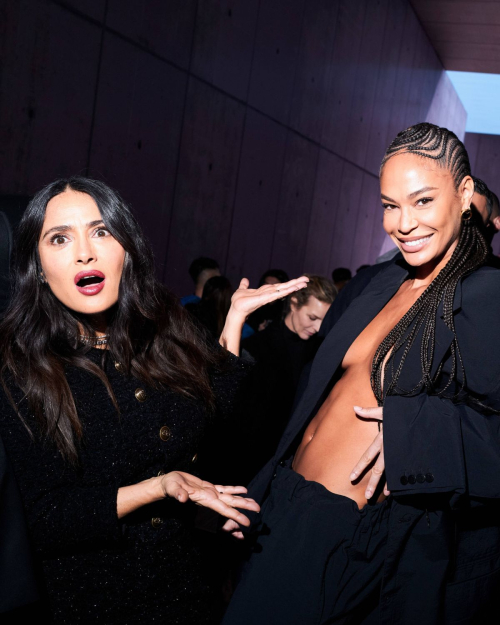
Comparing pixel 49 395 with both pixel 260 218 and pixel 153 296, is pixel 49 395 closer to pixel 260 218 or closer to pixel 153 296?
pixel 153 296

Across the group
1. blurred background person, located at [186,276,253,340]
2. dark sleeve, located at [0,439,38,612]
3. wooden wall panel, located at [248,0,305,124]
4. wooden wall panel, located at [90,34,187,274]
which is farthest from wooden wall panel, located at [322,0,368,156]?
dark sleeve, located at [0,439,38,612]

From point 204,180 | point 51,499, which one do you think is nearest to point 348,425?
point 51,499

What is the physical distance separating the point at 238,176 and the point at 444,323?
5.51 meters

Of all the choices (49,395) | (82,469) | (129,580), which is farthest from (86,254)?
(129,580)

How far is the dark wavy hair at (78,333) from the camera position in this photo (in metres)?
1.62

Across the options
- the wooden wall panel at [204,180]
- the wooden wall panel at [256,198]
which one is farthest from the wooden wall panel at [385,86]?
the wooden wall panel at [204,180]

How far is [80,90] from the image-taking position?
4.64 meters

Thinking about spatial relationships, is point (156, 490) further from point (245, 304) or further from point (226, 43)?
point (226, 43)

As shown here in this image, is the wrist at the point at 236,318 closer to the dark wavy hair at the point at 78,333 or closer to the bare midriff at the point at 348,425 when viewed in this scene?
the dark wavy hair at the point at 78,333

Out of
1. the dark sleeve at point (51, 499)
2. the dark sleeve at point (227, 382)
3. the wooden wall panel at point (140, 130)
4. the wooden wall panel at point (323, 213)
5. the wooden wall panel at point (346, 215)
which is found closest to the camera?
the dark sleeve at point (51, 499)

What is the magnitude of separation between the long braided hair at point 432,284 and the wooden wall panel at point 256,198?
5129mm

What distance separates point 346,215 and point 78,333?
949cm

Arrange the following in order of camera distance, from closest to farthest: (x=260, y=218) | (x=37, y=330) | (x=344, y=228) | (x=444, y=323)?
(x=37, y=330) → (x=444, y=323) → (x=260, y=218) → (x=344, y=228)

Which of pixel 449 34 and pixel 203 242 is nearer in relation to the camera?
pixel 203 242
